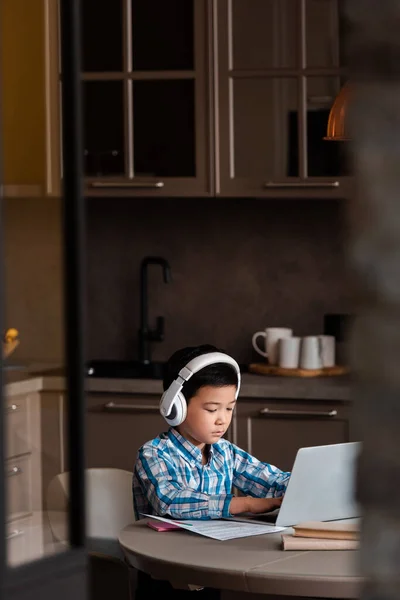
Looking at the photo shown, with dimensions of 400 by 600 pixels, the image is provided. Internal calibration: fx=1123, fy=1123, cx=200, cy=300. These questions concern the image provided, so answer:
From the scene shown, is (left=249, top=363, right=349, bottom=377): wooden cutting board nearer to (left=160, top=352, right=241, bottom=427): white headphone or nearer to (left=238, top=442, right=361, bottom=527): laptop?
(left=160, top=352, right=241, bottom=427): white headphone

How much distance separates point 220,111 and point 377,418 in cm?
367

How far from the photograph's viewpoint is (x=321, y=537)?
232 cm

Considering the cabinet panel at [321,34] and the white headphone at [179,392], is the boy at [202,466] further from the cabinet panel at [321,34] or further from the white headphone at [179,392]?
the cabinet panel at [321,34]

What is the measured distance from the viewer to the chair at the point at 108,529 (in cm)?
289

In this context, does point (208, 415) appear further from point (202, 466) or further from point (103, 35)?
point (103, 35)

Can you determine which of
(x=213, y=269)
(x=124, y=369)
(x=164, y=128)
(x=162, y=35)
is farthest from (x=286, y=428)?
(x=162, y=35)

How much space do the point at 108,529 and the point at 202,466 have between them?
39 cm

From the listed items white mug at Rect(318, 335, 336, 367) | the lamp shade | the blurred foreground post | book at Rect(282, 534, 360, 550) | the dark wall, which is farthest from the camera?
the dark wall

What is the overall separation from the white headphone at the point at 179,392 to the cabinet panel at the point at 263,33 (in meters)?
1.78

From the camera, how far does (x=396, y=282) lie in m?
0.67

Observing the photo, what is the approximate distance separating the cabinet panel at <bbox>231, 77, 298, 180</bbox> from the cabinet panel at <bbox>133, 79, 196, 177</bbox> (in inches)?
7.3

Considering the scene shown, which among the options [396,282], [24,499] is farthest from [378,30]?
[24,499]

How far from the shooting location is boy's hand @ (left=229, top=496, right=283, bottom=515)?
262 cm

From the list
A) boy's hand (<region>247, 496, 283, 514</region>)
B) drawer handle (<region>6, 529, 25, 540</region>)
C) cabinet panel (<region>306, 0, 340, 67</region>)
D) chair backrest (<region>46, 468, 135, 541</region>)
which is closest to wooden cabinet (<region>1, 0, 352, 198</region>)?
cabinet panel (<region>306, 0, 340, 67</region>)
